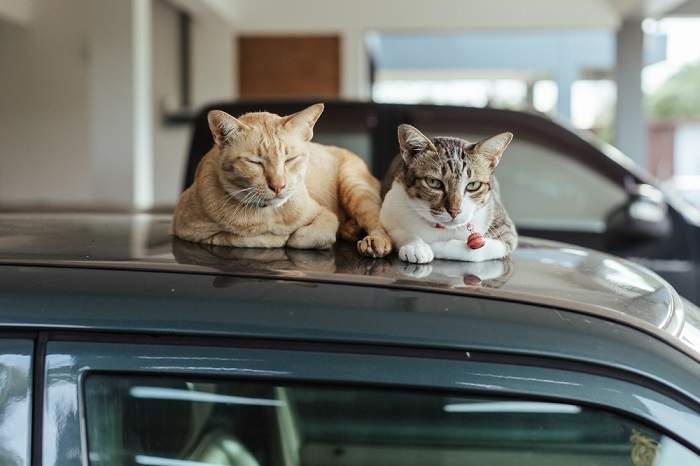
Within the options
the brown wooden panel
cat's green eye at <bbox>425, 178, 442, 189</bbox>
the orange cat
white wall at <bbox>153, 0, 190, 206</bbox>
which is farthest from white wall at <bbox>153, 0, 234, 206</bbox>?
cat's green eye at <bbox>425, 178, 442, 189</bbox>

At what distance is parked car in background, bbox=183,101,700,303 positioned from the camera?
4.12 m

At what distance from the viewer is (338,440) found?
46.5 inches

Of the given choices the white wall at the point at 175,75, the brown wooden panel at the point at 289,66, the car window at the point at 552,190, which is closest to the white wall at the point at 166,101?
the white wall at the point at 175,75

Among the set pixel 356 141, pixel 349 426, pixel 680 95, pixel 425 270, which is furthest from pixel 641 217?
pixel 680 95

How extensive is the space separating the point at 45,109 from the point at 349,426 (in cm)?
1038

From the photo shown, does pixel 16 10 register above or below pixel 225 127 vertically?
above

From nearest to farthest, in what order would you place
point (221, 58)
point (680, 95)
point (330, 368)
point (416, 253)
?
point (330, 368), point (416, 253), point (221, 58), point (680, 95)

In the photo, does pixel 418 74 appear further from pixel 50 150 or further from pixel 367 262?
pixel 367 262

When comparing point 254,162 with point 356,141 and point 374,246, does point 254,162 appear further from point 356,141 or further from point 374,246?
point 356,141

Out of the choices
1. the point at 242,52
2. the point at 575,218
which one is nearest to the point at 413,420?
the point at 575,218

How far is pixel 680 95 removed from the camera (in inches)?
903

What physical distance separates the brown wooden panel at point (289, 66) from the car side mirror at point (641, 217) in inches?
273

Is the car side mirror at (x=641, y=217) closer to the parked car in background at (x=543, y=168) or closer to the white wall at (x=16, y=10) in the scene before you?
the parked car in background at (x=543, y=168)

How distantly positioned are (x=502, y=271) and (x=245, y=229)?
47 centimetres
